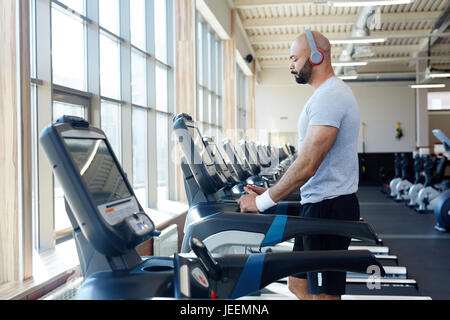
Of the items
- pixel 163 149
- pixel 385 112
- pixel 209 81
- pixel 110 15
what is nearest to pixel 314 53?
pixel 110 15

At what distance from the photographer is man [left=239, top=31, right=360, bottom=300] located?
1852 mm

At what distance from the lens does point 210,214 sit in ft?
6.87

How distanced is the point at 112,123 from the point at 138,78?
44.0 inches

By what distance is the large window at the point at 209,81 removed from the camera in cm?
939

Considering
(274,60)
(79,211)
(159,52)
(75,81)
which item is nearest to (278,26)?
(274,60)

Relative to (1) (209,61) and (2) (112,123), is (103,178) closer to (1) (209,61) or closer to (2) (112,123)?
(2) (112,123)

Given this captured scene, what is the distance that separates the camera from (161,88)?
21.9 ft

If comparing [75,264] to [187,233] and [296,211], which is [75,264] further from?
[296,211]

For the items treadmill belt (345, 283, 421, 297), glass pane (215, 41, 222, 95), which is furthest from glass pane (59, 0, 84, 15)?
glass pane (215, 41, 222, 95)

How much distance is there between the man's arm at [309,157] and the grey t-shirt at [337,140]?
40 mm

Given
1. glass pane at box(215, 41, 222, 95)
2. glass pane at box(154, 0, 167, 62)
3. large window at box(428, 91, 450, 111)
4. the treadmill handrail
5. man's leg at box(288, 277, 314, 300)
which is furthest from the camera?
large window at box(428, 91, 450, 111)

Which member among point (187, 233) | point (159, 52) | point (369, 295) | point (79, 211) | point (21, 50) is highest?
point (159, 52)

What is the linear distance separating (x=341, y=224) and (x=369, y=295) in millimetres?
1990

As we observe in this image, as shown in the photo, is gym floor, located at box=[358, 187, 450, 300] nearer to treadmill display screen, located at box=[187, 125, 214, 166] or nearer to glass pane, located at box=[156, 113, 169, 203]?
treadmill display screen, located at box=[187, 125, 214, 166]
